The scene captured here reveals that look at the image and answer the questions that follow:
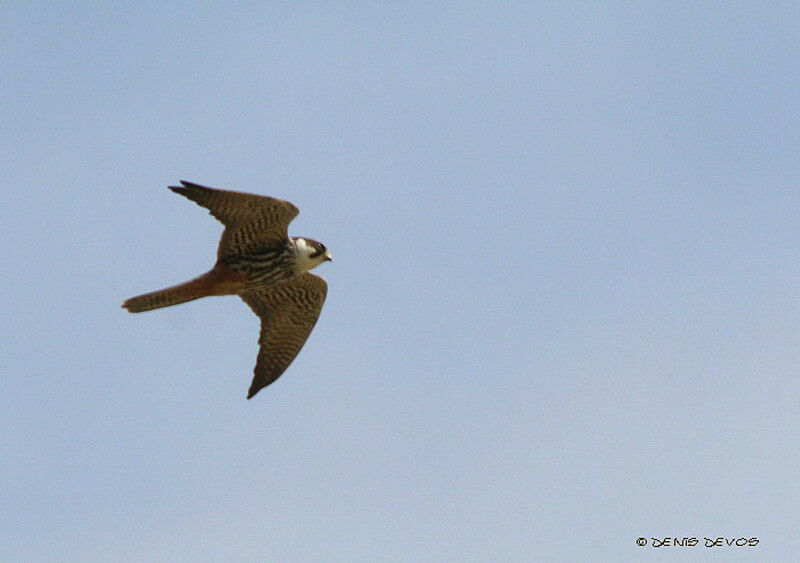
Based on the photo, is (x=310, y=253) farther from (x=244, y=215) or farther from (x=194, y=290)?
(x=194, y=290)

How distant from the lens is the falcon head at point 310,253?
12.7 m

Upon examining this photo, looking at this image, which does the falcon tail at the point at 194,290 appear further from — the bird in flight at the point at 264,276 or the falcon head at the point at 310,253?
the falcon head at the point at 310,253

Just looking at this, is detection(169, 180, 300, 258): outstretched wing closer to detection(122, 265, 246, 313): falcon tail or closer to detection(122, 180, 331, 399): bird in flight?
detection(122, 180, 331, 399): bird in flight

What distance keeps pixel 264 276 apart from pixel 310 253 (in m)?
0.62

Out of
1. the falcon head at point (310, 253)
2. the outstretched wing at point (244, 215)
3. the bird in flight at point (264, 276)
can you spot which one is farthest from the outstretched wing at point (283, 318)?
the outstretched wing at point (244, 215)

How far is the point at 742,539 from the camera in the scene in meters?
11.4

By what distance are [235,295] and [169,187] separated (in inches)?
87.4

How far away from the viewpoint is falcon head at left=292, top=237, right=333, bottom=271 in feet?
41.7

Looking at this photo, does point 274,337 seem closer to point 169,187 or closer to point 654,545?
point 169,187

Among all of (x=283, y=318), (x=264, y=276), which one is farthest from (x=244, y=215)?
(x=283, y=318)

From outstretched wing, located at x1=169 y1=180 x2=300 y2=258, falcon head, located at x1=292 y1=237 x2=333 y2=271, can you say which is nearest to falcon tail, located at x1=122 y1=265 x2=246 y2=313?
outstretched wing, located at x1=169 y1=180 x2=300 y2=258

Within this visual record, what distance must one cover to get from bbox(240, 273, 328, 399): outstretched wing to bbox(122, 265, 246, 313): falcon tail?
741mm

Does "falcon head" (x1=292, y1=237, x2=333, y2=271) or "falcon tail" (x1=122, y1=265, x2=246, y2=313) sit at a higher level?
"falcon head" (x1=292, y1=237, x2=333, y2=271)

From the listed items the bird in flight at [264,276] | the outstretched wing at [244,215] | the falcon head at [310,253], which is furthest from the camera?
the falcon head at [310,253]
